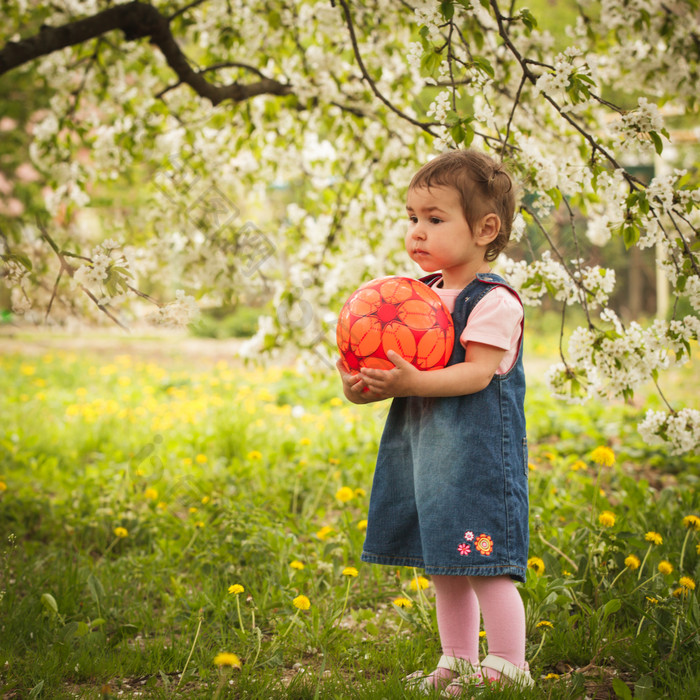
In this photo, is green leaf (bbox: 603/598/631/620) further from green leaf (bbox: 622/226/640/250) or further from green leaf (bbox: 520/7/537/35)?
green leaf (bbox: 520/7/537/35)

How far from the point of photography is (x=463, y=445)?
1.73m

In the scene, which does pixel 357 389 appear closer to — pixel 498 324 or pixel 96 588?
pixel 498 324

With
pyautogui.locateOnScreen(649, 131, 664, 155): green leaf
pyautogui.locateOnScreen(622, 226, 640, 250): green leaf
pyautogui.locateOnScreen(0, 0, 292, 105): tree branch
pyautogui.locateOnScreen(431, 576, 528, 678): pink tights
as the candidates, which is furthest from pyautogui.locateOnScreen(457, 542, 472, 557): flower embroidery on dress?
pyautogui.locateOnScreen(0, 0, 292, 105): tree branch

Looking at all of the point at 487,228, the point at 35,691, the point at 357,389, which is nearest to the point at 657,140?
the point at 487,228

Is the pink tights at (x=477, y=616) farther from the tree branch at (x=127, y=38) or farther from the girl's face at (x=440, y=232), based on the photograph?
the tree branch at (x=127, y=38)

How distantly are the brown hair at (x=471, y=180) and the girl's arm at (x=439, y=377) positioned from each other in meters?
0.36

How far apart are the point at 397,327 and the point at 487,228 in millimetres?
398

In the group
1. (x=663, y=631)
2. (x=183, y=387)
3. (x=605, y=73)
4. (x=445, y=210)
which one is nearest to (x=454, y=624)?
(x=663, y=631)

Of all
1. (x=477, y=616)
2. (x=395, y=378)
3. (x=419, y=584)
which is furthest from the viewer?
(x=419, y=584)

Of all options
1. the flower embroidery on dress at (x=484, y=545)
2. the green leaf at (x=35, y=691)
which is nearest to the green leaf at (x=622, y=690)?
the flower embroidery on dress at (x=484, y=545)

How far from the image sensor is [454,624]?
188 centimetres

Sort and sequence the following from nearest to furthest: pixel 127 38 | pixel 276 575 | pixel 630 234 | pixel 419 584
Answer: pixel 630 234, pixel 419 584, pixel 276 575, pixel 127 38

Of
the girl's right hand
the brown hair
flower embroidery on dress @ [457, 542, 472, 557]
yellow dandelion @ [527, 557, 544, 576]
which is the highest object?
the brown hair

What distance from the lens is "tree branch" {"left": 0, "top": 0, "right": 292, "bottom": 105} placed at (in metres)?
2.98
